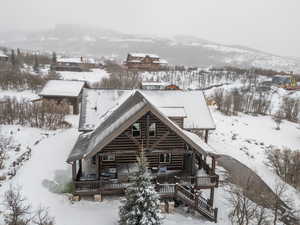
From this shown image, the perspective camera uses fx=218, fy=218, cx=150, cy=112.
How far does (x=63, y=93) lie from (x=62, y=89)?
1464mm

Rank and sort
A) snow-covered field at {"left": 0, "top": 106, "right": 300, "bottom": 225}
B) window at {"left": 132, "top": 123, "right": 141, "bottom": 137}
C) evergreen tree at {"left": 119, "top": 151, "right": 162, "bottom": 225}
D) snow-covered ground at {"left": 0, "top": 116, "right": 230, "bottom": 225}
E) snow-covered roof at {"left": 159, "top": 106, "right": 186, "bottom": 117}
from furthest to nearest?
snow-covered roof at {"left": 159, "top": 106, "right": 186, "bottom": 117} < window at {"left": 132, "top": 123, "right": 141, "bottom": 137} < snow-covered field at {"left": 0, "top": 106, "right": 300, "bottom": 225} < snow-covered ground at {"left": 0, "top": 116, "right": 230, "bottom": 225} < evergreen tree at {"left": 119, "top": 151, "right": 162, "bottom": 225}

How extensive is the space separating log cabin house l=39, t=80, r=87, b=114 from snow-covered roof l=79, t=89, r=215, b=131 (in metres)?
14.7

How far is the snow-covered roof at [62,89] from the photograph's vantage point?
1380 inches

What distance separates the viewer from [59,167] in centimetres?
1927

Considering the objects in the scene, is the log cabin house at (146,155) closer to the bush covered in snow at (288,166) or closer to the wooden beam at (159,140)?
the wooden beam at (159,140)

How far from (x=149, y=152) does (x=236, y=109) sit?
41.5 m

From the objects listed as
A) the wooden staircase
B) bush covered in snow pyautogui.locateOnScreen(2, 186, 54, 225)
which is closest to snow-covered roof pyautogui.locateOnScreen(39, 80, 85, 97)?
bush covered in snow pyautogui.locateOnScreen(2, 186, 54, 225)

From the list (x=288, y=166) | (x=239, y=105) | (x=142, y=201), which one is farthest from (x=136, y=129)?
(x=239, y=105)

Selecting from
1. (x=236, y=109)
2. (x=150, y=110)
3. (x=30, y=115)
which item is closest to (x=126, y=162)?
(x=150, y=110)

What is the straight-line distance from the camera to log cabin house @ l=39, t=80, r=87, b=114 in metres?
34.9

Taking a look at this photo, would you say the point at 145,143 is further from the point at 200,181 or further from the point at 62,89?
the point at 62,89

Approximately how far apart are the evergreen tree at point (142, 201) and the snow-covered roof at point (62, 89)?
→ 2732cm

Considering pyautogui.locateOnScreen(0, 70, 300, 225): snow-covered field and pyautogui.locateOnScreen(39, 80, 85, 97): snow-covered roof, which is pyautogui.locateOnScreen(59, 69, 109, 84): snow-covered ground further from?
pyautogui.locateOnScreen(0, 70, 300, 225): snow-covered field

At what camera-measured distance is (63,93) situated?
35.4m
